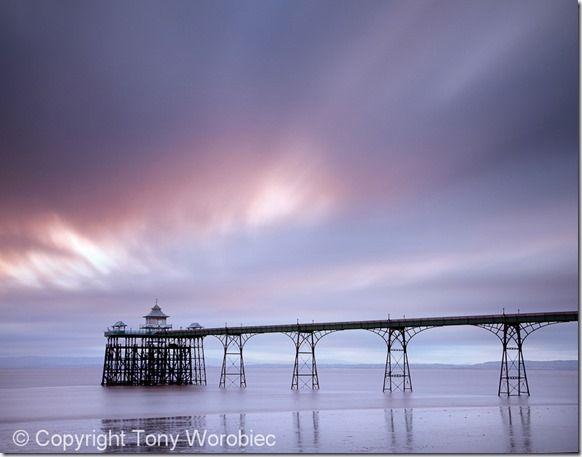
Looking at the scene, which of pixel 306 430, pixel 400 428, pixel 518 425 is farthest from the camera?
pixel 518 425

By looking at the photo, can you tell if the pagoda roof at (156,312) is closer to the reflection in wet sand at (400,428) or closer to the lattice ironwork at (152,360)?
the lattice ironwork at (152,360)

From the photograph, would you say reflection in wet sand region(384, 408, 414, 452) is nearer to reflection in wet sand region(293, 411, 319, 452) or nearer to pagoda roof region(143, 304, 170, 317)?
reflection in wet sand region(293, 411, 319, 452)

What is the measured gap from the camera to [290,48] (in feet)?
68.8

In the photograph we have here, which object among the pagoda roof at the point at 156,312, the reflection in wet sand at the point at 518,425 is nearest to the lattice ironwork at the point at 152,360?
the pagoda roof at the point at 156,312

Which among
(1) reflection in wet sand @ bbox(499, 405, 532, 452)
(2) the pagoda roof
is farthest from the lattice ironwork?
(1) reflection in wet sand @ bbox(499, 405, 532, 452)

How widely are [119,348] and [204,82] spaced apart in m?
35.8

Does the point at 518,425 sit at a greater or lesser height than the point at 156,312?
lesser

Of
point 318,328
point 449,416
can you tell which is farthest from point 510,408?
point 318,328

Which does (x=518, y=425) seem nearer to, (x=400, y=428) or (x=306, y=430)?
(x=400, y=428)

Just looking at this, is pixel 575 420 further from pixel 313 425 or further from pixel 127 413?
pixel 127 413

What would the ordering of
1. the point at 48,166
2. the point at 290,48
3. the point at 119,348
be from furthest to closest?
the point at 119,348
the point at 48,166
the point at 290,48

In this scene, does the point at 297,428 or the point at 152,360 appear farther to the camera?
the point at 152,360

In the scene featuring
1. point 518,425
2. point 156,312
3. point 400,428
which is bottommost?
point 518,425

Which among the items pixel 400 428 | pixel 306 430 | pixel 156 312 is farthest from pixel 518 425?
pixel 156 312
